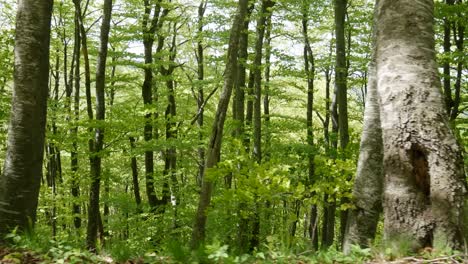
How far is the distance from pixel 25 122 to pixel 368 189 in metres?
4.12

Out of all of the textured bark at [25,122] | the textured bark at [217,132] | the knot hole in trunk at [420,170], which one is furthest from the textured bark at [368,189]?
the textured bark at [25,122]

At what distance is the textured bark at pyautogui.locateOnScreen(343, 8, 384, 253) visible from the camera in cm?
407

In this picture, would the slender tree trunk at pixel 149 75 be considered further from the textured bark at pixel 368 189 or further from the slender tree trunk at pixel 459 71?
the textured bark at pixel 368 189

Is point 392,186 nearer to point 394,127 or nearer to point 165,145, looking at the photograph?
point 394,127

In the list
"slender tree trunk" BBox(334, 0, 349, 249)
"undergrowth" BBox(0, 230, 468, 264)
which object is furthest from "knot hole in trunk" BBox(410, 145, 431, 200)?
"slender tree trunk" BBox(334, 0, 349, 249)

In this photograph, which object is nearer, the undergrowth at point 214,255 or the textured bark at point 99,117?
the undergrowth at point 214,255

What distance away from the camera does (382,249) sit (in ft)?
10.3

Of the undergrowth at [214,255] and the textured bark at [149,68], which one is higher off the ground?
the textured bark at [149,68]

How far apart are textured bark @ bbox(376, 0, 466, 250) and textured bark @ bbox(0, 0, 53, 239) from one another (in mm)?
4105

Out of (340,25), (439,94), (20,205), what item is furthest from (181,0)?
(439,94)

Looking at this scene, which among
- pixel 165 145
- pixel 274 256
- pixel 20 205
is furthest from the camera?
pixel 165 145

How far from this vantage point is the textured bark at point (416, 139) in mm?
2977

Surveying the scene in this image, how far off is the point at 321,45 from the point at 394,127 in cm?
1861

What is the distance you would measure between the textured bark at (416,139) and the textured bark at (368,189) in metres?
0.82
